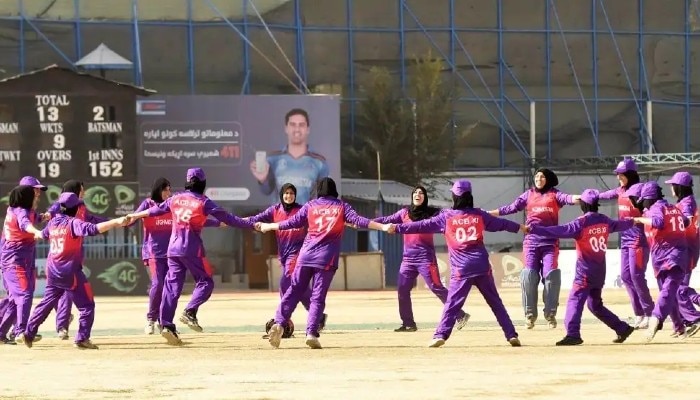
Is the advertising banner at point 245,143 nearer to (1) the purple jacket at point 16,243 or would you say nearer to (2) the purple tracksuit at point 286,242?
(2) the purple tracksuit at point 286,242

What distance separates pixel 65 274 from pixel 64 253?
258 millimetres

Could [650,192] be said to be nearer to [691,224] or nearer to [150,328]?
[691,224]

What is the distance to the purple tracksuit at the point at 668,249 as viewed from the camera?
66.8 ft

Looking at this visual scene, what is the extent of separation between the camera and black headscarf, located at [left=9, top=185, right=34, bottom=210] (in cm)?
2158

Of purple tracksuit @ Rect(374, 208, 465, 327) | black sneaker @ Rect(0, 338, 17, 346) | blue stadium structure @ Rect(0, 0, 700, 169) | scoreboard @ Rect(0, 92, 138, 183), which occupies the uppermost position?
blue stadium structure @ Rect(0, 0, 700, 169)

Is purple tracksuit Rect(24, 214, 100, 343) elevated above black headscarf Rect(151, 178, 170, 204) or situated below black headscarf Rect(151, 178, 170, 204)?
below

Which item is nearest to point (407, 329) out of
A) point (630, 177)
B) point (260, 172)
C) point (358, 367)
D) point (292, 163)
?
point (630, 177)

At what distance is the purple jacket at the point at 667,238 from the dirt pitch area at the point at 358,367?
94cm

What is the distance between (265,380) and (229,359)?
270cm

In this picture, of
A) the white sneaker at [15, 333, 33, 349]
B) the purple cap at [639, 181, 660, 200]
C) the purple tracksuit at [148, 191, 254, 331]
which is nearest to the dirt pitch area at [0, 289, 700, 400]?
the white sneaker at [15, 333, 33, 349]

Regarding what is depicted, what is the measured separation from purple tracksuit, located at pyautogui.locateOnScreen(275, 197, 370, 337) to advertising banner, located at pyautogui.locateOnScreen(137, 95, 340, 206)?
27029 mm

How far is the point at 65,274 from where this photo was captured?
20312 mm

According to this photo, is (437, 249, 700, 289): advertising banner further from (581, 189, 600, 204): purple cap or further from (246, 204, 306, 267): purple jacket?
(581, 189, 600, 204): purple cap

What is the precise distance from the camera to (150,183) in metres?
47.7
